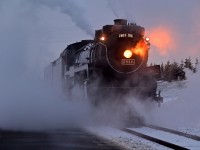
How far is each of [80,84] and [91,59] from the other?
1.20 m

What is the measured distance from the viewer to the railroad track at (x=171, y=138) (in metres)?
11.1

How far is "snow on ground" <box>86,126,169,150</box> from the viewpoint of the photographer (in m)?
11.2

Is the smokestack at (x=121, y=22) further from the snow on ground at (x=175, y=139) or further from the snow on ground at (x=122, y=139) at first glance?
the snow on ground at (x=175, y=139)

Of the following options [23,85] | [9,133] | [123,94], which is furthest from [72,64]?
[9,133]

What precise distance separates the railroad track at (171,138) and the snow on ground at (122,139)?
21 centimetres

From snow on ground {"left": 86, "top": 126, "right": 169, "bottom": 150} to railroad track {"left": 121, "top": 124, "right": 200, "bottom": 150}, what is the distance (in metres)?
0.21

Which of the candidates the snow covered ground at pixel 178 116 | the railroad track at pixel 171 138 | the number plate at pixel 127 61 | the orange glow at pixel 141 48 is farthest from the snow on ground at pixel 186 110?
the orange glow at pixel 141 48

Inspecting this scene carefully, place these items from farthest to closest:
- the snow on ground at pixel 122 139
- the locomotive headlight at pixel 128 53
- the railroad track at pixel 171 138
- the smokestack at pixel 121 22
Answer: the smokestack at pixel 121 22 → the locomotive headlight at pixel 128 53 → the snow on ground at pixel 122 139 → the railroad track at pixel 171 138

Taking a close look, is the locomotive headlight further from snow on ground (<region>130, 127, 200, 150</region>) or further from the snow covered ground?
snow on ground (<region>130, 127, 200, 150</region>)

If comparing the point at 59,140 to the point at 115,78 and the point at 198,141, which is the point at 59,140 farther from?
the point at 115,78

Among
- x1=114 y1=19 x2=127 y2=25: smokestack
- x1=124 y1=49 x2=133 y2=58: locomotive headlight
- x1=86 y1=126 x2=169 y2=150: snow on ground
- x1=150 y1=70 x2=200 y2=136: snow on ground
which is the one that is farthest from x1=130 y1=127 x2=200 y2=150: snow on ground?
x1=114 y1=19 x2=127 y2=25: smokestack

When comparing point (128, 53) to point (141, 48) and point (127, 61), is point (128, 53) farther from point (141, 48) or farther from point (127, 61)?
point (141, 48)

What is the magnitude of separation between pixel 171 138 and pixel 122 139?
1291 mm

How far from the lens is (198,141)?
11922 mm
